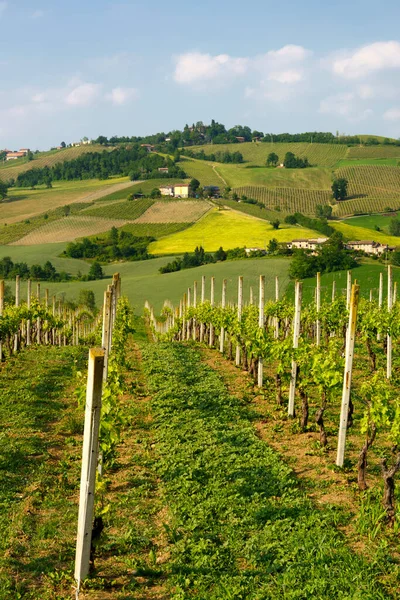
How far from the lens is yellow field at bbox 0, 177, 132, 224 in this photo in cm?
13075

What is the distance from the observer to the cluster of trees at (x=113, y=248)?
98188 mm

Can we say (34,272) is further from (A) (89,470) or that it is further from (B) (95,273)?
(A) (89,470)

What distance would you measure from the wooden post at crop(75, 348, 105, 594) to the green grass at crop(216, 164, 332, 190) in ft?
463

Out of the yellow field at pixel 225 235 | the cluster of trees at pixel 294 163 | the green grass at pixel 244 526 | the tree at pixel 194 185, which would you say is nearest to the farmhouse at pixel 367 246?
the yellow field at pixel 225 235

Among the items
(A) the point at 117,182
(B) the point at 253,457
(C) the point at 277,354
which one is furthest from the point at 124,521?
(A) the point at 117,182

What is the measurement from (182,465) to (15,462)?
10.2 ft

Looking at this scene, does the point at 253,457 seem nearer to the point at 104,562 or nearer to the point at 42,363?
the point at 104,562

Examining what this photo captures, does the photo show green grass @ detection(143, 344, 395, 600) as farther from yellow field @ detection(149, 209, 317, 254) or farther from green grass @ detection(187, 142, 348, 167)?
green grass @ detection(187, 142, 348, 167)

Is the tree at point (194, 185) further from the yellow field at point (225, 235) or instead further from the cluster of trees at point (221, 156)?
the cluster of trees at point (221, 156)

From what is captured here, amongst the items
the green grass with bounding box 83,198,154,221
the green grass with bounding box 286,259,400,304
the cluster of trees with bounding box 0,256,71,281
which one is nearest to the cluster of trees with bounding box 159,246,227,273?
the cluster of trees with bounding box 0,256,71,281

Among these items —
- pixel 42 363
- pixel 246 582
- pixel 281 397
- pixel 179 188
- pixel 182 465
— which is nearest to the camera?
pixel 246 582

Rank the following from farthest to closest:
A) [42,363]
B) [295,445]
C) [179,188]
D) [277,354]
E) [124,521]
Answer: [179,188] < [42,363] < [277,354] < [295,445] < [124,521]

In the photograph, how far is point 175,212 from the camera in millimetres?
119625

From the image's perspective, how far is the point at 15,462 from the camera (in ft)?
38.6
